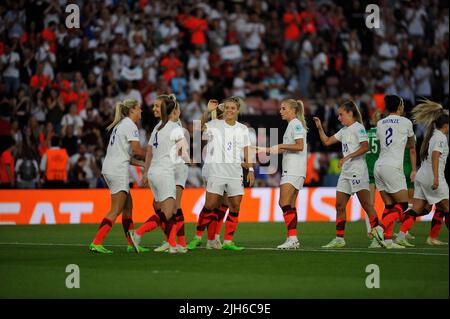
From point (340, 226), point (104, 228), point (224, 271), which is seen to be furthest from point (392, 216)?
point (104, 228)

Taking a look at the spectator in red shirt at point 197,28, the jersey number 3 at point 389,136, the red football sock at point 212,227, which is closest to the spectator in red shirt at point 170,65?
the spectator in red shirt at point 197,28

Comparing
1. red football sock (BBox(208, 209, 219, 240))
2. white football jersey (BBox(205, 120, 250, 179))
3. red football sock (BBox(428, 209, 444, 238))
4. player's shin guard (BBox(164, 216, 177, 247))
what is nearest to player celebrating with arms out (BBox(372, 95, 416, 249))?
red football sock (BBox(428, 209, 444, 238))

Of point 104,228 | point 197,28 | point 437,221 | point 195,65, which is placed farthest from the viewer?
point 197,28

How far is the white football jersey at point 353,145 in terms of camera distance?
16.3 meters

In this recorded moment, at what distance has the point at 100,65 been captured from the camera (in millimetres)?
27625

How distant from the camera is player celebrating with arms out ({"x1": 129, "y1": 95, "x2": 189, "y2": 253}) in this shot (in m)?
14.9

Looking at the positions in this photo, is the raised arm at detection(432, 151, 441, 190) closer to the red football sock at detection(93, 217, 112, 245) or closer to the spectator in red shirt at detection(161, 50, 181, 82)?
the red football sock at detection(93, 217, 112, 245)

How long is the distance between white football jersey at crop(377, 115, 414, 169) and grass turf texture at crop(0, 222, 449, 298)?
5.15 feet

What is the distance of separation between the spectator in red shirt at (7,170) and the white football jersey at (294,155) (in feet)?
32.0

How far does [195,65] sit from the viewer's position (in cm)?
2938

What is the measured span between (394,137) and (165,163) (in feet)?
13.2

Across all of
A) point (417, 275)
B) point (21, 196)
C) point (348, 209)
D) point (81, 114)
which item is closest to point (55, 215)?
point (21, 196)

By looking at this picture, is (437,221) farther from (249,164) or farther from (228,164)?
(228,164)

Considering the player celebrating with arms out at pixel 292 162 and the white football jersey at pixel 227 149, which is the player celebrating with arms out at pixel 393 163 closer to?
the player celebrating with arms out at pixel 292 162
